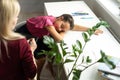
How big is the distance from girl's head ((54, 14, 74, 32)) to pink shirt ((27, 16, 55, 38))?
5cm

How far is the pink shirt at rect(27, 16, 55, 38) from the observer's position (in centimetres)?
207

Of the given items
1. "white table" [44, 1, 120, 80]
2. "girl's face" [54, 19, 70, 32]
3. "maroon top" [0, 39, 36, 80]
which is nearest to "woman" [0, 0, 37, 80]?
"maroon top" [0, 39, 36, 80]

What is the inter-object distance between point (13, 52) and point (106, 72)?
0.56m

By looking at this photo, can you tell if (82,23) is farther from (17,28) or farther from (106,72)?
(106,72)

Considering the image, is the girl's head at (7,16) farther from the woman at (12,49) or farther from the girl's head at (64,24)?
the girl's head at (64,24)

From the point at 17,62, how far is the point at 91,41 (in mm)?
745

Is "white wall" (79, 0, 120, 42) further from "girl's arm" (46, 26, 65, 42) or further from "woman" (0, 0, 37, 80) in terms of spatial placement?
"woman" (0, 0, 37, 80)

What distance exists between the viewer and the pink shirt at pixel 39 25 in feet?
6.79

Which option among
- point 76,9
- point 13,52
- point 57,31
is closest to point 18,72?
point 13,52

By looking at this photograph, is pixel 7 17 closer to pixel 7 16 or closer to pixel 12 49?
pixel 7 16

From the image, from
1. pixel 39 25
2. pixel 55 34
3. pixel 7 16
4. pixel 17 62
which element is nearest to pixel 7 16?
pixel 7 16

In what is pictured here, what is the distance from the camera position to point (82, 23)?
2.23 meters

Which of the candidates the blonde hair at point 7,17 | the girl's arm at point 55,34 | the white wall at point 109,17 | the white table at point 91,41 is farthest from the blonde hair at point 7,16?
the white wall at point 109,17

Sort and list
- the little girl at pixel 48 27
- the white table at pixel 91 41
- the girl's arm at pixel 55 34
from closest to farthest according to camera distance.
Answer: the white table at pixel 91 41 → the girl's arm at pixel 55 34 → the little girl at pixel 48 27
